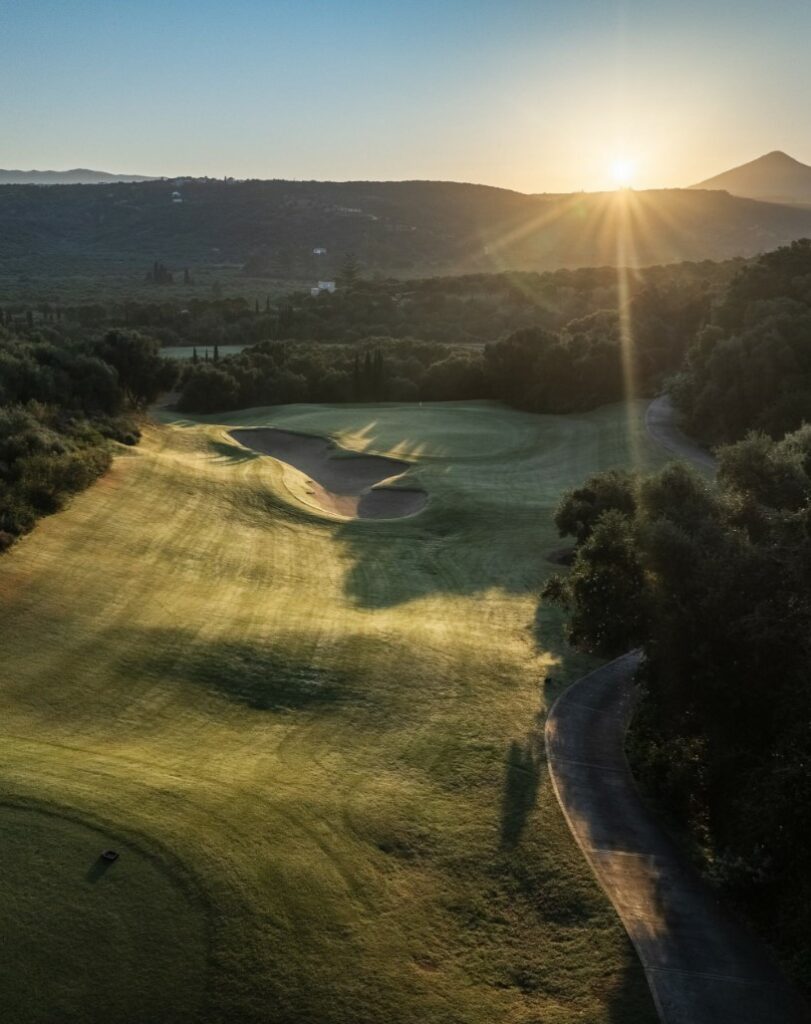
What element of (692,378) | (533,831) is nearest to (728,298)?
(692,378)

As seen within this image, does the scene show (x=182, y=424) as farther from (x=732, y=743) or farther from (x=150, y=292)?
(x=150, y=292)

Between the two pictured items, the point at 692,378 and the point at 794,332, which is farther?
the point at 692,378

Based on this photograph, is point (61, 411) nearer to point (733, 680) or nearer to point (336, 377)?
point (336, 377)

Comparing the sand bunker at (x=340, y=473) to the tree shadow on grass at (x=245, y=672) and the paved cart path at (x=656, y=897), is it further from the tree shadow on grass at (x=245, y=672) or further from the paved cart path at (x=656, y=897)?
the paved cart path at (x=656, y=897)

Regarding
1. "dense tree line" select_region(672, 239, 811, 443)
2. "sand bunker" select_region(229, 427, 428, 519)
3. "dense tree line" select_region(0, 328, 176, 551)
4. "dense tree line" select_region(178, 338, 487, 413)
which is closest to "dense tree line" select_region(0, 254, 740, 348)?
"dense tree line" select_region(178, 338, 487, 413)

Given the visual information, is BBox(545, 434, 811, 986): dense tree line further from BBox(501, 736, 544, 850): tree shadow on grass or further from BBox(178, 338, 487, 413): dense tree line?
BBox(178, 338, 487, 413): dense tree line

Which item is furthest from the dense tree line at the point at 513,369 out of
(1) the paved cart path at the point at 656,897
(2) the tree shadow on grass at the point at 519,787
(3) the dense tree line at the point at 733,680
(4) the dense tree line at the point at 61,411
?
(2) the tree shadow on grass at the point at 519,787
